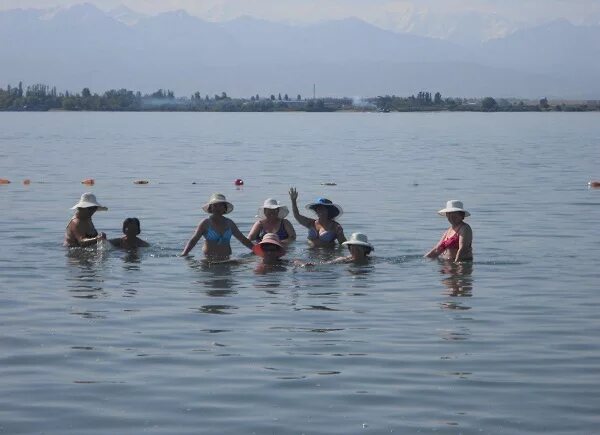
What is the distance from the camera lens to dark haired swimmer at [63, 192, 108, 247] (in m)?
21.8

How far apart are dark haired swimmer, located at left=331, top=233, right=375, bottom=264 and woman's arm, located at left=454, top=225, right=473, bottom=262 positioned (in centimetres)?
141

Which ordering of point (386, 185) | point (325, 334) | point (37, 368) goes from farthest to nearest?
1. point (386, 185)
2. point (325, 334)
3. point (37, 368)

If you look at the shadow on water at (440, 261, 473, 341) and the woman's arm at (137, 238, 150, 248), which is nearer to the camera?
the shadow on water at (440, 261, 473, 341)

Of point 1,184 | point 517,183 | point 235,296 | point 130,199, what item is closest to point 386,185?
point 517,183

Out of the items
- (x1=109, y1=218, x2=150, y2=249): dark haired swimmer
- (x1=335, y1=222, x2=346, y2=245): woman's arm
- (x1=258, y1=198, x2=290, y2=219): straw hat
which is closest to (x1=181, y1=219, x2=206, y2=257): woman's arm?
(x1=109, y1=218, x2=150, y2=249): dark haired swimmer

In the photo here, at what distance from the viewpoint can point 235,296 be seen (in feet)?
59.4

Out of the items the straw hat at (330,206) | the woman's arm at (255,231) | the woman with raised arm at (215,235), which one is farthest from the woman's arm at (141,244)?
the straw hat at (330,206)

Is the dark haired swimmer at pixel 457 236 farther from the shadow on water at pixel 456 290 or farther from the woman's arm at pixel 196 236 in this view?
the woman's arm at pixel 196 236

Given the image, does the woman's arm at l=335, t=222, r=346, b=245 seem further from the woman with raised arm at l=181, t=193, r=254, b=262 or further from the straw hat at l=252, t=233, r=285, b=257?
the woman with raised arm at l=181, t=193, r=254, b=262

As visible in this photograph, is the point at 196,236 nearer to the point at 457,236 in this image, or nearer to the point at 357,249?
the point at 357,249

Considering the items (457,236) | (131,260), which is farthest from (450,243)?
(131,260)

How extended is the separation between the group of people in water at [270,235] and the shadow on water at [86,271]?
0.19 metres

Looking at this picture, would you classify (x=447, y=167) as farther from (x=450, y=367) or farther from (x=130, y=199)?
(x=450, y=367)

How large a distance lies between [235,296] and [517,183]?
26.1 metres
